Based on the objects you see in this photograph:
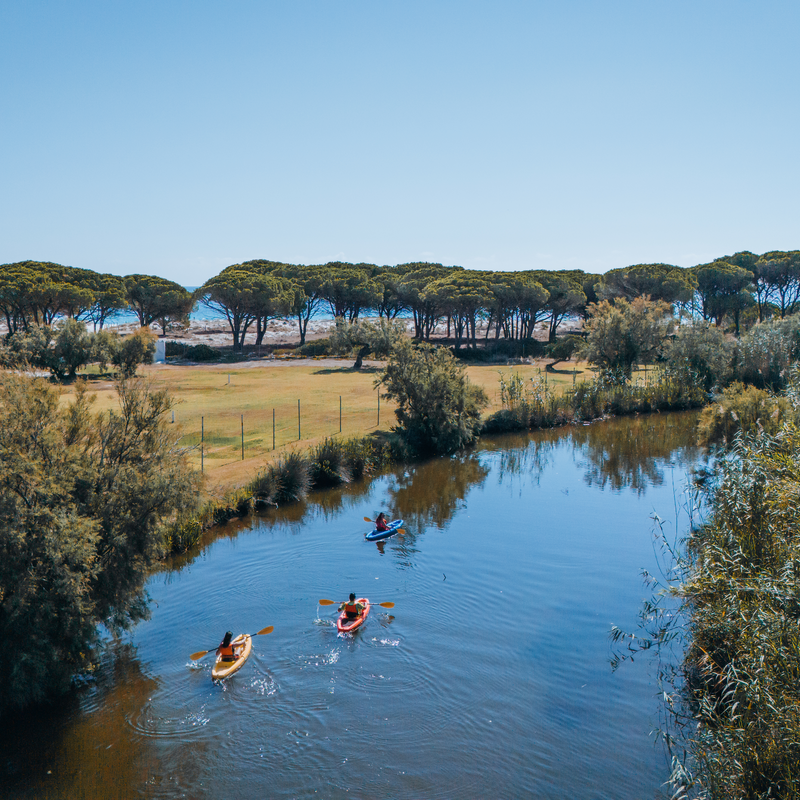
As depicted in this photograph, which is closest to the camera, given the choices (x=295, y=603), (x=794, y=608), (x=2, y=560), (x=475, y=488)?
(x=794, y=608)

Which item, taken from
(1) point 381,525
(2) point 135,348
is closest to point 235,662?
(1) point 381,525

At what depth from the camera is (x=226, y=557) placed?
70.2 ft

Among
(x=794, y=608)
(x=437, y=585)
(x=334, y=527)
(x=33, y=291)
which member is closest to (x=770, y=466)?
(x=794, y=608)

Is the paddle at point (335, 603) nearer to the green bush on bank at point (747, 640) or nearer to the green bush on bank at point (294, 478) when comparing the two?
the green bush on bank at point (294, 478)

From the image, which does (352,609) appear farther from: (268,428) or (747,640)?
(268,428)

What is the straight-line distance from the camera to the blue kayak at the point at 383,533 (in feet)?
74.0

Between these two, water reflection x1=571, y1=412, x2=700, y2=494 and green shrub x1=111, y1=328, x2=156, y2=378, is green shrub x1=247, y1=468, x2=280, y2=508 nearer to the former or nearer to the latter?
water reflection x1=571, y1=412, x2=700, y2=494

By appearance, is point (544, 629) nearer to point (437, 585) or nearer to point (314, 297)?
point (437, 585)

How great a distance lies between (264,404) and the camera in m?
41.8

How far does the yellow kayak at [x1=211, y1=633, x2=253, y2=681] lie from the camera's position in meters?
14.2

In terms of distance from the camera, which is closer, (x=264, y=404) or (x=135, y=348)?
(x=264, y=404)

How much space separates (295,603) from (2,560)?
7484 mm

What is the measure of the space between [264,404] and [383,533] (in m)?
20.9

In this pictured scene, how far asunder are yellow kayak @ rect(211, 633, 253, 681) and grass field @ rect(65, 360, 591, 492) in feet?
18.9
